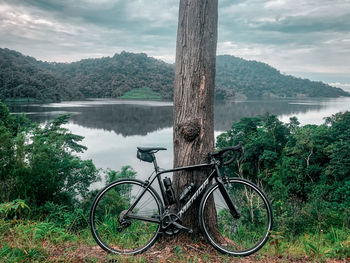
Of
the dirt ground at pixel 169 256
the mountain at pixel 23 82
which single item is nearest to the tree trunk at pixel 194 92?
the dirt ground at pixel 169 256

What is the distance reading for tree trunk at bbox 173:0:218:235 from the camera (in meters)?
3.46

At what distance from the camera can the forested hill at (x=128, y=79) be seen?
82.2 meters

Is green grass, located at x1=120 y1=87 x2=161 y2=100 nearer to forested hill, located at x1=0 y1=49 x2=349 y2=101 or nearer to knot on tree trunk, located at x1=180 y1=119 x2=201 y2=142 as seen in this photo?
forested hill, located at x1=0 y1=49 x2=349 y2=101

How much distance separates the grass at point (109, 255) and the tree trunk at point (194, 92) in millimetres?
378

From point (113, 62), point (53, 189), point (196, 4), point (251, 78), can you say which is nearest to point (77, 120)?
point (113, 62)

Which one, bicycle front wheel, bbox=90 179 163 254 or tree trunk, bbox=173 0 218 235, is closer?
bicycle front wheel, bbox=90 179 163 254

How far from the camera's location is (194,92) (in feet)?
11.4

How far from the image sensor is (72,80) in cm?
11531

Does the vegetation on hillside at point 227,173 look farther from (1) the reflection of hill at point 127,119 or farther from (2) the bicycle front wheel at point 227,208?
(1) the reflection of hill at point 127,119

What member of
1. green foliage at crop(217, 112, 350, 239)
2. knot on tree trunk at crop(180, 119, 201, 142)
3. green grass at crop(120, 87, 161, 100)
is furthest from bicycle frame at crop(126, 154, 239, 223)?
green grass at crop(120, 87, 161, 100)

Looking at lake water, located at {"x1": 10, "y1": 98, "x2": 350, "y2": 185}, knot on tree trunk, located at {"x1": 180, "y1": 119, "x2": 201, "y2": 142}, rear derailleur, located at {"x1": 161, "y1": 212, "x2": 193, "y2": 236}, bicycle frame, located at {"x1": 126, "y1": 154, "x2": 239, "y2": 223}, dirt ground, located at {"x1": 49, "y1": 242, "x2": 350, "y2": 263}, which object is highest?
knot on tree trunk, located at {"x1": 180, "y1": 119, "x2": 201, "y2": 142}

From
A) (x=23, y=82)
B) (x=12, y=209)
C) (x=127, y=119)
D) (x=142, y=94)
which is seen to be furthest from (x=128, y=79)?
(x=12, y=209)

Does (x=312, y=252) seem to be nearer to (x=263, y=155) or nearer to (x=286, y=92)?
(x=263, y=155)

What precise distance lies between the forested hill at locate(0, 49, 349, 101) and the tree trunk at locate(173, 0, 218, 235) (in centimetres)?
7976
